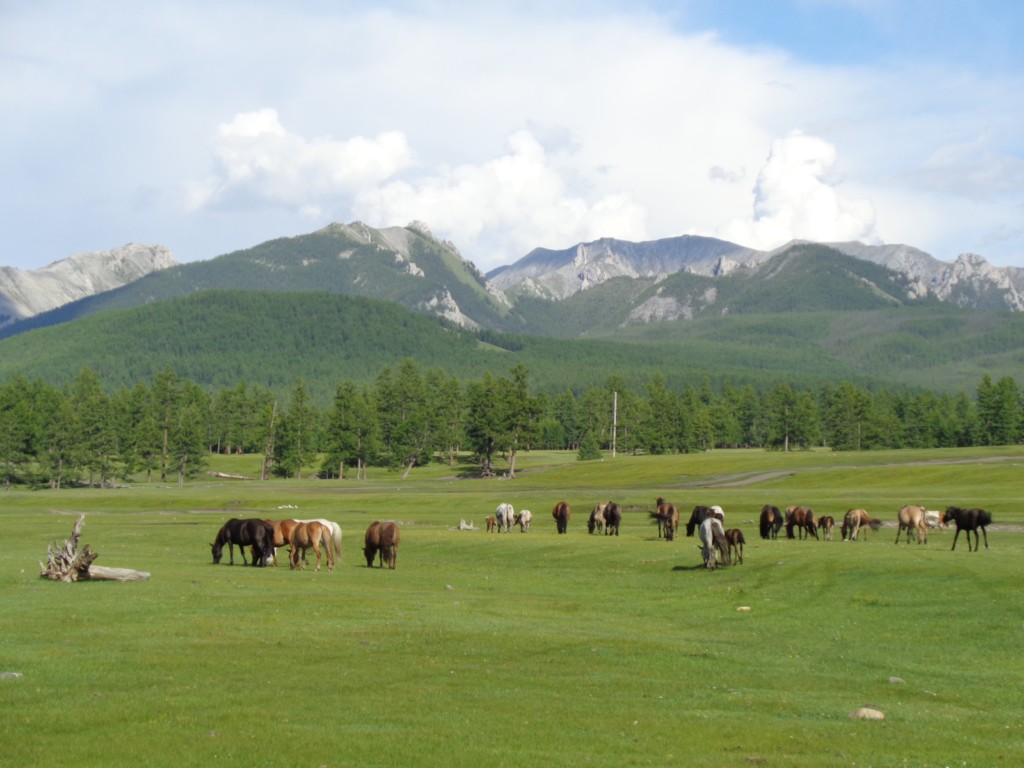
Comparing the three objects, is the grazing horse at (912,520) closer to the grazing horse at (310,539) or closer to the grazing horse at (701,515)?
the grazing horse at (701,515)

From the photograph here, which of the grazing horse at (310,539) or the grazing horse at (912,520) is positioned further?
the grazing horse at (912,520)

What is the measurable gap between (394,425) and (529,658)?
421 ft

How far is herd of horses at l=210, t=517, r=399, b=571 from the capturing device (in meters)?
37.2

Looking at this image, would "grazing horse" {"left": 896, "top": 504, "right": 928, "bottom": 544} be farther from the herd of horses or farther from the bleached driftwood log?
the bleached driftwood log

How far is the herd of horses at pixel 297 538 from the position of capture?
3719 centimetres

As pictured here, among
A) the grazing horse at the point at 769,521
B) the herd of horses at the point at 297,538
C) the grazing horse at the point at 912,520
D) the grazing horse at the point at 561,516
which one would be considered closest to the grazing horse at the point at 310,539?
the herd of horses at the point at 297,538

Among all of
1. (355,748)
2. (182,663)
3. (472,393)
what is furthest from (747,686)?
(472,393)

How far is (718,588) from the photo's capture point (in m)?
31.4

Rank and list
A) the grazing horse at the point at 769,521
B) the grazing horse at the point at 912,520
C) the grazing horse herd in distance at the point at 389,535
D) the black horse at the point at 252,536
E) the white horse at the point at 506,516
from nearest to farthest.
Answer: the grazing horse herd in distance at the point at 389,535
the black horse at the point at 252,536
the grazing horse at the point at 912,520
the grazing horse at the point at 769,521
the white horse at the point at 506,516

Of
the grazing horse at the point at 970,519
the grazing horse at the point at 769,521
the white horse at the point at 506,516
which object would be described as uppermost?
the grazing horse at the point at 970,519

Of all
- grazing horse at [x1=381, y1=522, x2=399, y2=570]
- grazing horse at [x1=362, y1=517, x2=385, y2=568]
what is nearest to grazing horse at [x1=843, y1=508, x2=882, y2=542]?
grazing horse at [x1=381, y1=522, x2=399, y2=570]

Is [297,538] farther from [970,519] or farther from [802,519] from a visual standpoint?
[970,519]

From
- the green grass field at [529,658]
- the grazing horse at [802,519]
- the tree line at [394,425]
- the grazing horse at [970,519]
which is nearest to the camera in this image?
the green grass field at [529,658]

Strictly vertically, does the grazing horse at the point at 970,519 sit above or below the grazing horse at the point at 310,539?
above
